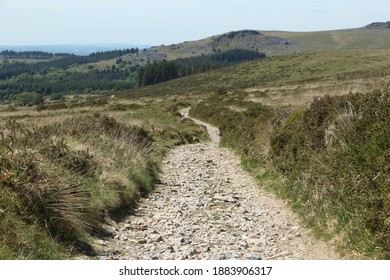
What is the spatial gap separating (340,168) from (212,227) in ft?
10.0

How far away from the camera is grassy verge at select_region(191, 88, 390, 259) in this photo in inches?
263

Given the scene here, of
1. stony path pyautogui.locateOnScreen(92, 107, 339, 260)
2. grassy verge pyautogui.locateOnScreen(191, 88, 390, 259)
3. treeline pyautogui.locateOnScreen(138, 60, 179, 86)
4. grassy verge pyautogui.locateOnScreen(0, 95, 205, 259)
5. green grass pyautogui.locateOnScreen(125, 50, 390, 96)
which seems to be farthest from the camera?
treeline pyautogui.locateOnScreen(138, 60, 179, 86)

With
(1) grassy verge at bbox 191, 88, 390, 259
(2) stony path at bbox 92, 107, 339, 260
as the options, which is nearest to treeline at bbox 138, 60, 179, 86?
(1) grassy verge at bbox 191, 88, 390, 259

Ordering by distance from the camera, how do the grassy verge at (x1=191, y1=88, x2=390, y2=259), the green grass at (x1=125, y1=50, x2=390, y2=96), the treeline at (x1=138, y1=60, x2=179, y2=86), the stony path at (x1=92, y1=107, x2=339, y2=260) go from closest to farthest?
1. the grassy verge at (x1=191, y1=88, x2=390, y2=259)
2. the stony path at (x1=92, y1=107, x2=339, y2=260)
3. the green grass at (x1=125, y1=50, x2=390, y2=96)
4. the treeline at (x1=138, y1=60, x2=179, y2=86)

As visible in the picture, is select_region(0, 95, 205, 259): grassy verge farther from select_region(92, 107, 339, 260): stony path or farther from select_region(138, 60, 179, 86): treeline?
select_region(138, 60, 179, 86): treeline

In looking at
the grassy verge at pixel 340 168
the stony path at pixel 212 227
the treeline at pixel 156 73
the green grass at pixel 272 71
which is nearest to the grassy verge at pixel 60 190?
the stony path at pixel 212 227

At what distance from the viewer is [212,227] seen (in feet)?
29.4

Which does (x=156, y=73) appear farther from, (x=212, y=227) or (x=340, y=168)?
(x=340, y=168)

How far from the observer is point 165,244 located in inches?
307

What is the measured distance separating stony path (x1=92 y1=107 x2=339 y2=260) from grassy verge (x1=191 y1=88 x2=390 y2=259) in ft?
1.61

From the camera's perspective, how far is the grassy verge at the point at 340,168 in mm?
6672

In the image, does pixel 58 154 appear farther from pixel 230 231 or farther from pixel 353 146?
pixel 353 146

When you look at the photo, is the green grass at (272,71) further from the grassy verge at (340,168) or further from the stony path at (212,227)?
the stony path at (212,227)

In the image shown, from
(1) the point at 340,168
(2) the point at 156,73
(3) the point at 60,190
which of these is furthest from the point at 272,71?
(3) the point at 60,190
